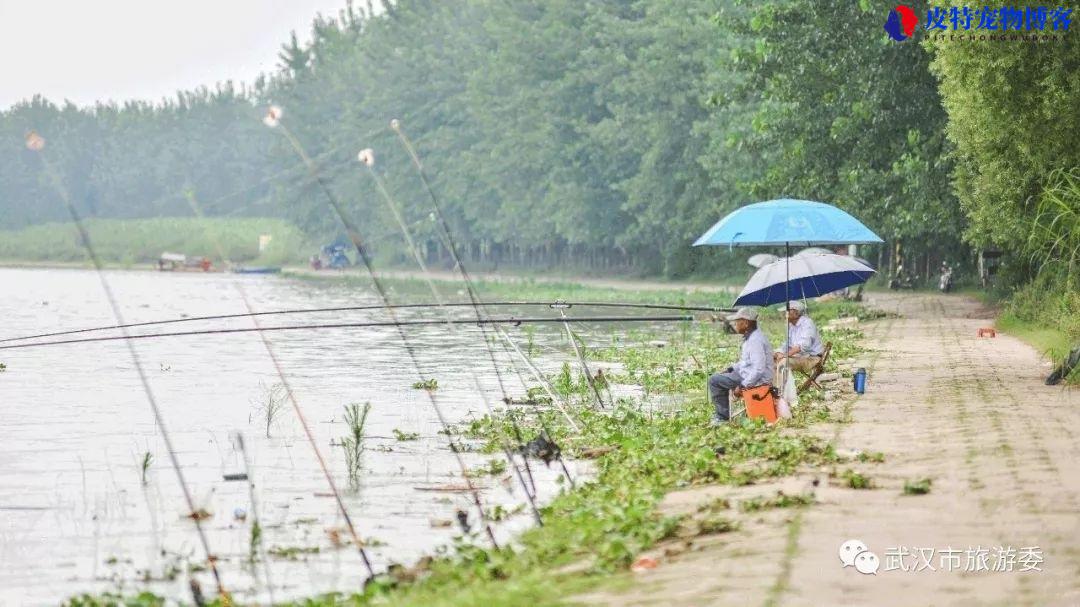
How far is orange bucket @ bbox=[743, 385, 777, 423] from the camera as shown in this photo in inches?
593

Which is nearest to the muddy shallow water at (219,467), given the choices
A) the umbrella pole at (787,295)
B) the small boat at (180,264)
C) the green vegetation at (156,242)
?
the umbrella pole at (787,295)

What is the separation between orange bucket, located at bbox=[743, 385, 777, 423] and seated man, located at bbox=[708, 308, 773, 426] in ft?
0.48

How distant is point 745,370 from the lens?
15266 millimetres

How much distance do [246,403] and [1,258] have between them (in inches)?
3997

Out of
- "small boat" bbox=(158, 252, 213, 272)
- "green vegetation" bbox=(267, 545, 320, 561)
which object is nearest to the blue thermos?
"green vegetation" bbox=(267, 545, 320, 561)

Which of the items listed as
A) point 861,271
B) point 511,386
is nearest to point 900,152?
point 511,386

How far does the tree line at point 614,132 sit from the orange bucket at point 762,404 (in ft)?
22.2

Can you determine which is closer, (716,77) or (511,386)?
→ (511,386)

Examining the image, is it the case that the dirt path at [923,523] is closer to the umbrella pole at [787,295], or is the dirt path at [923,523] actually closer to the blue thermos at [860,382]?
the umbrella pole at [787,295]

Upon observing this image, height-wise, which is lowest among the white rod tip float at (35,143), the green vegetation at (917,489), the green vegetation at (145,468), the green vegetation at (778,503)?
the green vegetation at (145,468)

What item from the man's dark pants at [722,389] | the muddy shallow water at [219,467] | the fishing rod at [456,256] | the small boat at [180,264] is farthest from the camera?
the small boat at [180,264]

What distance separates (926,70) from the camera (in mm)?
34281

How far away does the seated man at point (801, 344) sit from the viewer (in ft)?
57.4

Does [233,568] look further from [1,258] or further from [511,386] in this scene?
[1,258]
